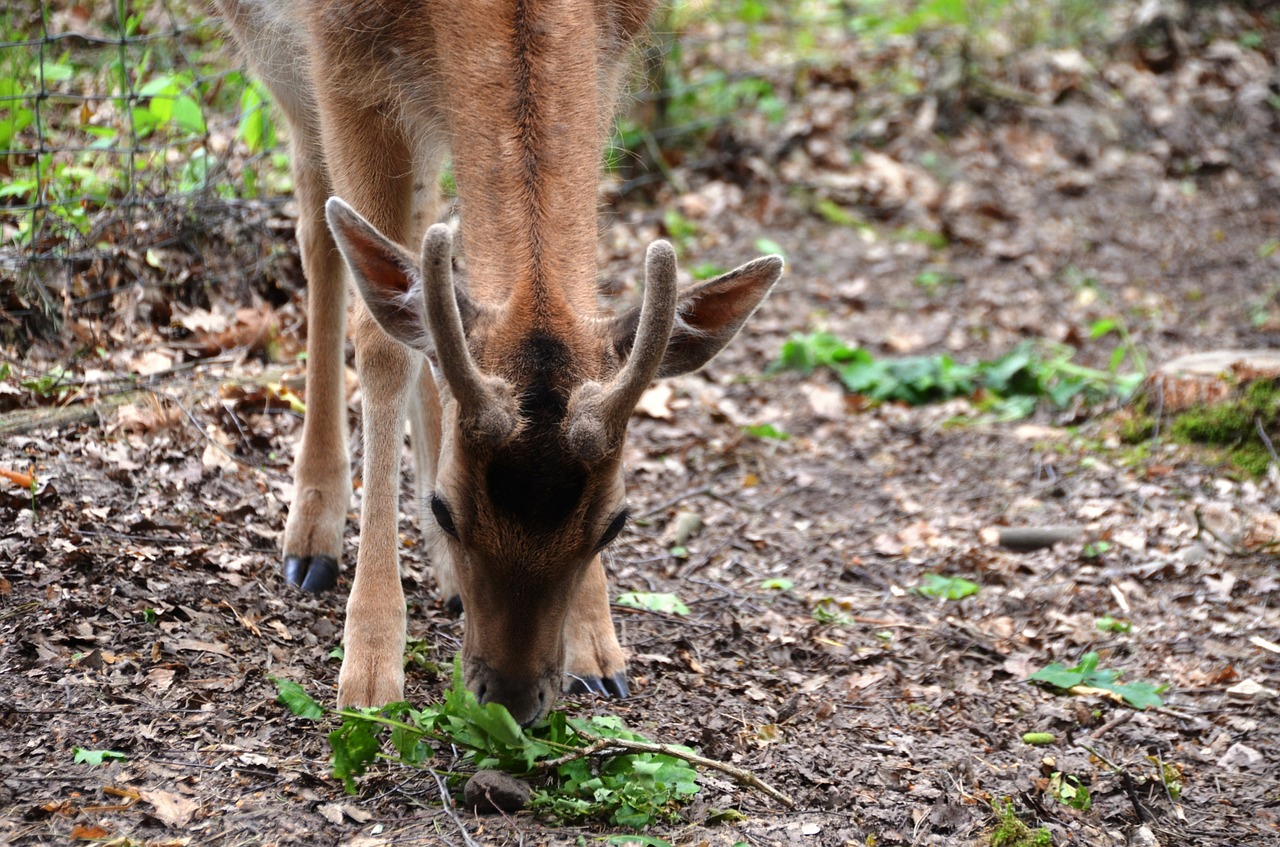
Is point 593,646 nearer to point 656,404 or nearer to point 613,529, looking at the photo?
point 613,529

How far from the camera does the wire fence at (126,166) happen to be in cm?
578

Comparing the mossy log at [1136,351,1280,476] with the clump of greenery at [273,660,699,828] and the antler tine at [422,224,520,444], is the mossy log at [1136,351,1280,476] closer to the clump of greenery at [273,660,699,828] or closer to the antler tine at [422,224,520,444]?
the clump of greenery at [273,660,699,828]

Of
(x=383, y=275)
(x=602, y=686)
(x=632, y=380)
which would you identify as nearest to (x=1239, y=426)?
(x=602, y=686)

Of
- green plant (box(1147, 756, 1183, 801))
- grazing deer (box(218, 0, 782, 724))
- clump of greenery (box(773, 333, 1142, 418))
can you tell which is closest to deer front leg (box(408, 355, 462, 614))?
grazing deer (box(218, 0, 782, 724))

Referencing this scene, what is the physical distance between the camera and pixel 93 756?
130 inches

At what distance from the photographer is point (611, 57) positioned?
14.9ft

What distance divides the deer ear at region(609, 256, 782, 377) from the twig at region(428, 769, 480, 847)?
1.36 meters

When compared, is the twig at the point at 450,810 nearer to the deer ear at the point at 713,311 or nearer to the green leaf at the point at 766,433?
the deer ear at the point at 713,311

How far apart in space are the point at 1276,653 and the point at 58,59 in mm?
6797

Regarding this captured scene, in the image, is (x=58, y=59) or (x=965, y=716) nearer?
(x=965, y=716)

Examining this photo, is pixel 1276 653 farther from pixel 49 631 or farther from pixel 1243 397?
pixel 49 631

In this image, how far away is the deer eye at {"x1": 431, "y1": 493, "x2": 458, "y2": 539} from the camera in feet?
11.8

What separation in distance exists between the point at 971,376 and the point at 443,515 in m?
4.80

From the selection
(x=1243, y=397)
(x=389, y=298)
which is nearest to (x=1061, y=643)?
(x=1243, y=397)
